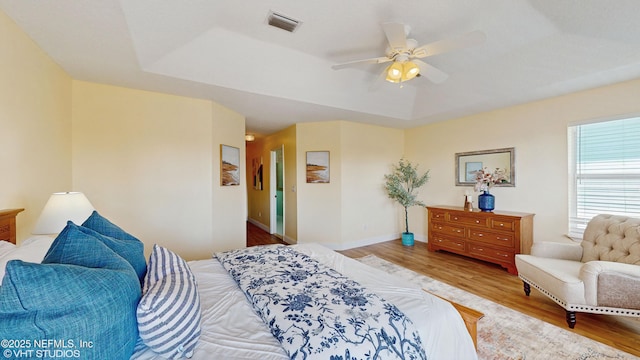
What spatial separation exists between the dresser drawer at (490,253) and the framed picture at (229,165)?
12.6ft

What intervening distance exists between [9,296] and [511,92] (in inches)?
177

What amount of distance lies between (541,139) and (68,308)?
483cm

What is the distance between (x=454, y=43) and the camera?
1.99 meters

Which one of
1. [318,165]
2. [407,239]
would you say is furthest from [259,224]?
[407,239]

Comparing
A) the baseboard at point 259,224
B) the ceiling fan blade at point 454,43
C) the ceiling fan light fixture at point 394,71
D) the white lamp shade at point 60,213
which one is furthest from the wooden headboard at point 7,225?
the baseboard at point 259,224

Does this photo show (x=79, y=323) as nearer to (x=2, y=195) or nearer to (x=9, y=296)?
(x=9, y=296)

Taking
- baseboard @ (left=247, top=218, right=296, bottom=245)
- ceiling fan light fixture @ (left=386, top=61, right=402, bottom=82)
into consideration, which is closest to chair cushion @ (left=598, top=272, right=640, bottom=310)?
ceiling fan light fixture @ (left=386, top=61, right=402, bottom=82)

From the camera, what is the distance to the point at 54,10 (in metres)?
1.62

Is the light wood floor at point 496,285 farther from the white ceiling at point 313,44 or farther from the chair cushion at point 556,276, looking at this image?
the white ceiling at point 313,44

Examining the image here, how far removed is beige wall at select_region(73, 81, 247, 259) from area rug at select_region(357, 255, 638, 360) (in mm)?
3219

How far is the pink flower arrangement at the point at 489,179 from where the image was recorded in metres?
3.70

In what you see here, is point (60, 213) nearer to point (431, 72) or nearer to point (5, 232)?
point (5, 232)

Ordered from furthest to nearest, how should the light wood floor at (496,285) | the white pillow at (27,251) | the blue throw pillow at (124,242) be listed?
the light wood floor at (496,285) < the blue throw pillow at (124,242) < the white pillow at (27,251)

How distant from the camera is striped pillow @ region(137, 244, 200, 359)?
946 millimetres
